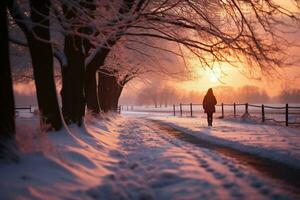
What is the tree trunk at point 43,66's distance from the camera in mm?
8977

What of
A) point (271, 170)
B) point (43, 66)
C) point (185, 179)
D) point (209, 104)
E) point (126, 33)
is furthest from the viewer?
point (209, 104)

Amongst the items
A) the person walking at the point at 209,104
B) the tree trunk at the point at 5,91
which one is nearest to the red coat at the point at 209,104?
the person walking at the point at 209,104

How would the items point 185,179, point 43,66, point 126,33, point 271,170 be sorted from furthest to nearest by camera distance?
point 126,33, point 43,66, point 271,170, point 185,179

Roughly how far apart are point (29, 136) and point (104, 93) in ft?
64.9

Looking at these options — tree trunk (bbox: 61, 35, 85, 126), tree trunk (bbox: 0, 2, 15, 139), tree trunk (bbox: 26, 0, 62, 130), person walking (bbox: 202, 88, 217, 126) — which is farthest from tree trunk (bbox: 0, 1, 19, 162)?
person walking (bbox: 202, 88, 217, 126)

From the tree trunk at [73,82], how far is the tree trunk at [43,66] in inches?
80.6

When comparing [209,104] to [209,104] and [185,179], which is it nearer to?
[209,104]

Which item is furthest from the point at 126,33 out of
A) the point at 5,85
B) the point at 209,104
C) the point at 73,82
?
the point at 209,104

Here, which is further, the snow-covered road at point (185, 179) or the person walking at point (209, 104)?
the person walking at point (209, 104)

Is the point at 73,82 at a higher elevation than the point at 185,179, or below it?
higher

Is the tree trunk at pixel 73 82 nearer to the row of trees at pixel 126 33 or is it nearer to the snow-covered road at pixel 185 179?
the row of trees at pixel 126 33

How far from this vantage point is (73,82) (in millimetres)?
11961

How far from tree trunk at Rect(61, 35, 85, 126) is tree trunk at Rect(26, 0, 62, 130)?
2048 millimetres

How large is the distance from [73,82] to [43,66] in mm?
2716
